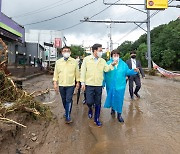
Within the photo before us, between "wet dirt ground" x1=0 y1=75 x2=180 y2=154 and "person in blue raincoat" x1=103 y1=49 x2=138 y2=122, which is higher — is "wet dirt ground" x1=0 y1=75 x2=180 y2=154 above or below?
below

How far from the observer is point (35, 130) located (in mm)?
5016

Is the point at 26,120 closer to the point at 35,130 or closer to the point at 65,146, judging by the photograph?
the point at 35,130

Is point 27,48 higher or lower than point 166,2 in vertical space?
lower

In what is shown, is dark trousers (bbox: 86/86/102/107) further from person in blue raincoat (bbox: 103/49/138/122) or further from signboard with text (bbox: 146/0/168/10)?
signboard with text (bbox: 146/0/168/10)

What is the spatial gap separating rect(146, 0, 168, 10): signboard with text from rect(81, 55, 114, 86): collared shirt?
15883 mm

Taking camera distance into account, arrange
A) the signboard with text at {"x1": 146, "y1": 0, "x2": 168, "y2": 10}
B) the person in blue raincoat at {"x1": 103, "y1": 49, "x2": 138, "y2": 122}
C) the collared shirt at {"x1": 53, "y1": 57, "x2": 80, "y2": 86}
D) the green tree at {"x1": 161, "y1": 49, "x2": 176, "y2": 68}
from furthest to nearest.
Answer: the green tree at {"x1": 161, "y1": 49, "x2": 176, "y2": 68}, the signboard with text at {"x1": 146, "y1": 0, "x2": 168, "y2": 10}, the person in blue raincoat at {"x1": 103, "y1": 49, "x2": 138, "y2": 122}, the collared shirt at {"x1": 53, "y1": 57, "x2": 80, "y2": 86}

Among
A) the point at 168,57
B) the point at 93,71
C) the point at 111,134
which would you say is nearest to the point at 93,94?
the point at 93,71

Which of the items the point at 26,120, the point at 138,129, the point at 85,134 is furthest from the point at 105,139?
the point at 26,120

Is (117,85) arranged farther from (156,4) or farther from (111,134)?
(156,4)

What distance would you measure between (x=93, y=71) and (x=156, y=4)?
53.4ft

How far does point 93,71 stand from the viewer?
18.0 ft

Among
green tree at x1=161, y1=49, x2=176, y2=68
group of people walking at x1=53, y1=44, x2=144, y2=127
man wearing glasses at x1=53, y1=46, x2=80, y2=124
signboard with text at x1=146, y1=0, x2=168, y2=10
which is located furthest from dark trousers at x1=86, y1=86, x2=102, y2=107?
green tree at x1=161, y1=49, x2=176, y2=68

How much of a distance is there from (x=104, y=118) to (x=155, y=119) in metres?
1.19

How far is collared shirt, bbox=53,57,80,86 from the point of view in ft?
18.3
